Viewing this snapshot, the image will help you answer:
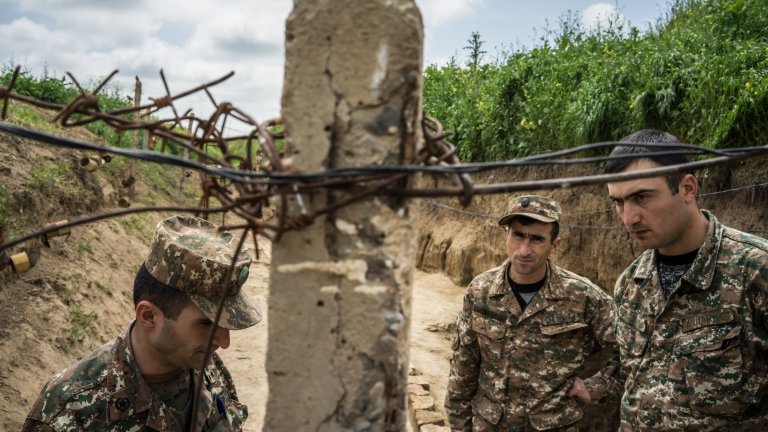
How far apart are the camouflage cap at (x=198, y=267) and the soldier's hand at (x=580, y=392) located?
81.6 inches

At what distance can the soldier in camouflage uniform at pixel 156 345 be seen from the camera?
2.19 meters

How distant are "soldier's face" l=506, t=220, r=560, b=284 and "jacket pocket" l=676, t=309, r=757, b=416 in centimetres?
101

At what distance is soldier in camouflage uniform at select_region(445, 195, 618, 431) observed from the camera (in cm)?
354

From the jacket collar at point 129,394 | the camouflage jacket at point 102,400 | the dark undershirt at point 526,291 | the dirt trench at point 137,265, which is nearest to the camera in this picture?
the camouflage jacket at point 102,400

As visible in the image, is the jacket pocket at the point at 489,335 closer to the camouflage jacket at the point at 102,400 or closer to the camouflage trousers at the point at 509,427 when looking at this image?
the camouflage trousers at the point at 509,427

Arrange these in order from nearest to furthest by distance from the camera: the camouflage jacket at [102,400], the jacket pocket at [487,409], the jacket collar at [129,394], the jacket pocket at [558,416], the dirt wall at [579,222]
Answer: the camouflage jacket at [102,400] < the jacket collar at [129,394] < the jacket pocket at [558,416] < the jacket pocket at [487,409] < the dirt wall at [579,222]

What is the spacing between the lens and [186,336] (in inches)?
90.0

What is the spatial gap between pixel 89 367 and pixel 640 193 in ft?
7.99

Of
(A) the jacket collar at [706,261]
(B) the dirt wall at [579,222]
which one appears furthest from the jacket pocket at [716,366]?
(B) the dirt wall at [579,222]

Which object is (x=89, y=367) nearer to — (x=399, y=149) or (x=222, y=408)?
(x=222, y=408)

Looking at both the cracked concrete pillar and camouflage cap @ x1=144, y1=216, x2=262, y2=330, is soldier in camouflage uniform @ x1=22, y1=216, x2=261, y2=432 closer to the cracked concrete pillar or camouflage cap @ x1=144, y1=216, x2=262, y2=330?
camouflage cap @ x1=144, y1=216, x2=262, y2=330

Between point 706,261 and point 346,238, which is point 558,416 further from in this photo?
point 346,238

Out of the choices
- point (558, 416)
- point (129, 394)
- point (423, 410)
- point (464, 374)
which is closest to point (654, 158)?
point (558, 416)

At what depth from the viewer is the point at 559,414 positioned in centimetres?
353
